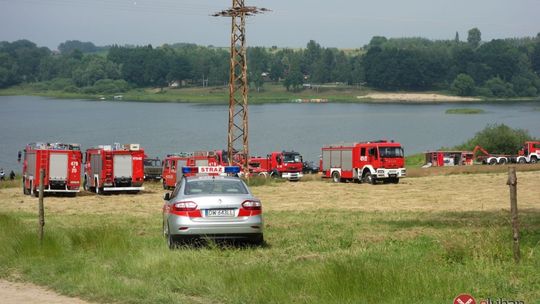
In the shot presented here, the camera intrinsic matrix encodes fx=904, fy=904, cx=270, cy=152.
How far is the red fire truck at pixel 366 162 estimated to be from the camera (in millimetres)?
47750

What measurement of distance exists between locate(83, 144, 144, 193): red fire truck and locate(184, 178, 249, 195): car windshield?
29.3 metres

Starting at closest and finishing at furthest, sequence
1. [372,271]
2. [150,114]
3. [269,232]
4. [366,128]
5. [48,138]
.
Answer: [372,271], [269,232], [48,138], [366,128], [150,114]

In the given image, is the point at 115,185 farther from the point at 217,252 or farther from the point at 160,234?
the point at 217,252

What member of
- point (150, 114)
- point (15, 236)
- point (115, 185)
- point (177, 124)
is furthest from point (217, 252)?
point (150, 114)

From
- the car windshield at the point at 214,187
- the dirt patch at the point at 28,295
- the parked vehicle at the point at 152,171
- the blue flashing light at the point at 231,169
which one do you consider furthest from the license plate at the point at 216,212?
the parked vehicle at the point at 152,171

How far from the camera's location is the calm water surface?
379ft

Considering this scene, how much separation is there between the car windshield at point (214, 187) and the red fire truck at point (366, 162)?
3202 cm

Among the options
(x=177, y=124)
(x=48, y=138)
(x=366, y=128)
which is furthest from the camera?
(x=177, y=124)

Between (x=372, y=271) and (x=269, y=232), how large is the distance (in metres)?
7.76

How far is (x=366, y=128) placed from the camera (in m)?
147

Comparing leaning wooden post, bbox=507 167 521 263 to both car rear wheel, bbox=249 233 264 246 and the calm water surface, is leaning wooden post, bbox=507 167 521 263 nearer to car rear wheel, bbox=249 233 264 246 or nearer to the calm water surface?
car rear wheel, bbox=249 233 264 246

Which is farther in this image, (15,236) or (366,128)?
(366,128)

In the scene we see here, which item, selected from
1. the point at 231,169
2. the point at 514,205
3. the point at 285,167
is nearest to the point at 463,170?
the point at 285,167

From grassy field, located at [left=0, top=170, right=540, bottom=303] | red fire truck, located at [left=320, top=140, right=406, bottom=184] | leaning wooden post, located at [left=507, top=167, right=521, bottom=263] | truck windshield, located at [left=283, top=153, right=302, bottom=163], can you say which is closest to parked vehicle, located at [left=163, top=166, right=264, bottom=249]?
grassy field, located at [left=0, top=170, right=540, bottom=303]
